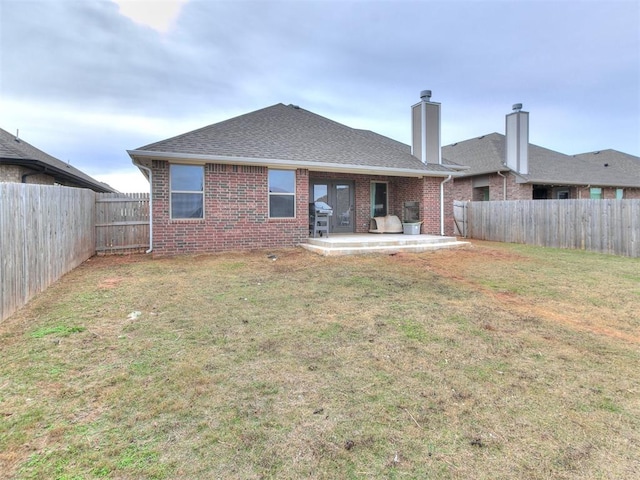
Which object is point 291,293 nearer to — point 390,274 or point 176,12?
point 390,274

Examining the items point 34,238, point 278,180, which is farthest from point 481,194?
point 34,238

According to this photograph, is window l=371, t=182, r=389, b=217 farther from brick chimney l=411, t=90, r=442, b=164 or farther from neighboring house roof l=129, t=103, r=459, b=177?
brick chimney l=411, t=90, r=442, b=164

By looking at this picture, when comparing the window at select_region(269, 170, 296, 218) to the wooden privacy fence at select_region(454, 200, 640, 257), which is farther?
the window at select_region(269, 170, 296, 218)

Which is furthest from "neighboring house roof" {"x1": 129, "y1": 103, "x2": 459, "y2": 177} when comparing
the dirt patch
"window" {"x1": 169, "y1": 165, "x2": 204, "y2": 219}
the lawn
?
the lawn

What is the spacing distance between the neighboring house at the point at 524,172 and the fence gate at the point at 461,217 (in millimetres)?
2079

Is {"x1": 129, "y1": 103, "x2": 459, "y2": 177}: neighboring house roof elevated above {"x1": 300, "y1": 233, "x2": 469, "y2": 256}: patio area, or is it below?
above

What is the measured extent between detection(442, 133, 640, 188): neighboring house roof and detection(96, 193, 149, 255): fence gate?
14.0 metres

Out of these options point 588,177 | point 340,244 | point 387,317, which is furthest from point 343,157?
point 588,177

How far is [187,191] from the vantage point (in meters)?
9.30

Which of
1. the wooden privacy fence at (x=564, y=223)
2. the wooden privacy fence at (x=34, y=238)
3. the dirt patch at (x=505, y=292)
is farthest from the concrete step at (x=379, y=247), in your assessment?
the wooden privacy fence at (x=34, y=238)

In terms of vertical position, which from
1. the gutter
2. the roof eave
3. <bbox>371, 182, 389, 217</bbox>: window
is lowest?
<bbox>371, 182, 389, 217</bbox>: window

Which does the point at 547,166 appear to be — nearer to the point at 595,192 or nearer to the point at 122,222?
the point at 595,192

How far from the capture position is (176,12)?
9.84m

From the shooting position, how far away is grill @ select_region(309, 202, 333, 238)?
10891 millimetres
